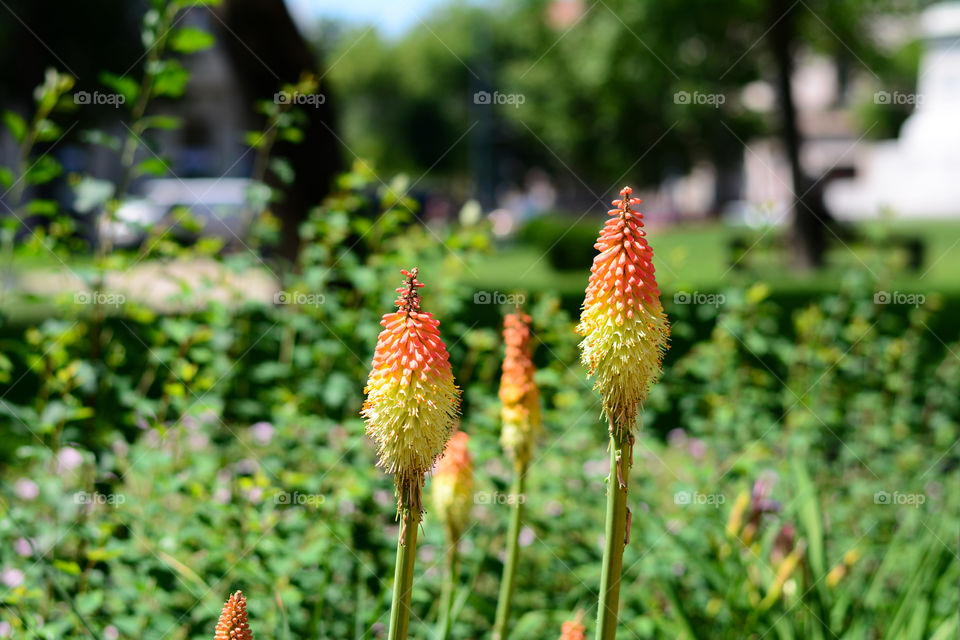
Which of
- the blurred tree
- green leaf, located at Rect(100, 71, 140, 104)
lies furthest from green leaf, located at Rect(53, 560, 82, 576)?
the blurred tree

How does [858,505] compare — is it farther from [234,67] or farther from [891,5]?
[891,5]

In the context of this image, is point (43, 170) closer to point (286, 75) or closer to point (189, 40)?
point (189, 40)

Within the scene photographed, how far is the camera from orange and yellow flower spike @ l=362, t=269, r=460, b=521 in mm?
1315


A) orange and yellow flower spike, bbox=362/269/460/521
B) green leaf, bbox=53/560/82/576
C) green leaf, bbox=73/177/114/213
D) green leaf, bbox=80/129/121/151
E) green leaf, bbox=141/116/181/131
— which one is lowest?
green leaf, bbox=53/560/82/576

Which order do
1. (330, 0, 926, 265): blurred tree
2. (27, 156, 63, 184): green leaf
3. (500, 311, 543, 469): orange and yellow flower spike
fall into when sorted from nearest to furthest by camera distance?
(500, 311, 543, 469): orange and yellow flower spike < (27, 156, 63, 184): green leaf < (330, 0, 926, 265): blurred tree

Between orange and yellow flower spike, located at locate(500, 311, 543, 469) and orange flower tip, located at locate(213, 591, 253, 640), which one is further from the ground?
orange and yellow flower spike, located at locate(500, 311, 543, 469)

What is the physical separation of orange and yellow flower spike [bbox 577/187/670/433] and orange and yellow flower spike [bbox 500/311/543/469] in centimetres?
51

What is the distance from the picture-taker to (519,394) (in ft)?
6.31

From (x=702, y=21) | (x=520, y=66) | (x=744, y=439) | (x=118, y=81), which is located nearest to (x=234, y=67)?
(x=118, y=81)

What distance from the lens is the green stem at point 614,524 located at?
1.35 metres

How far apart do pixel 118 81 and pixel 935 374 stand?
3.77 m

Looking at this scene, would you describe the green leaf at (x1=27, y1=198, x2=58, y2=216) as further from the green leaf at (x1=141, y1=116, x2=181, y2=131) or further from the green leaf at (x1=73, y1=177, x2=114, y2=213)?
the green leaf at (x1=141, y1=116, x2=181, y2=131)

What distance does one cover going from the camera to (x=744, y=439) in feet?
11.9

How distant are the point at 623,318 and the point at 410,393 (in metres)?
0.31
